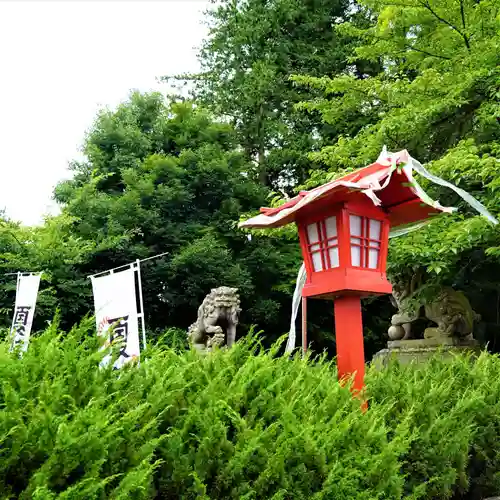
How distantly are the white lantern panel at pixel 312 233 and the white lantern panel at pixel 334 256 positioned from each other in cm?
16

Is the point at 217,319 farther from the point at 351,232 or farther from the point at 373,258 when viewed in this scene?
the point at 351,232

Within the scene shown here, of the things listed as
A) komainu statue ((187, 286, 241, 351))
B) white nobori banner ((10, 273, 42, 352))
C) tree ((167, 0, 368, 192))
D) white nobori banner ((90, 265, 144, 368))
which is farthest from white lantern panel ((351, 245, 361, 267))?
tree ((167, 0, 368, 192))

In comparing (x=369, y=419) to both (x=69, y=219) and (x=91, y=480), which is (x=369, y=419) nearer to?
(x=91, y=480)

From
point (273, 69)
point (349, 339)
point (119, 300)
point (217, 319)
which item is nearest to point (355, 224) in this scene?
point (349, 339)

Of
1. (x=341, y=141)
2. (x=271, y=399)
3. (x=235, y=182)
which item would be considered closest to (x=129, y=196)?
(x=235, y=182)

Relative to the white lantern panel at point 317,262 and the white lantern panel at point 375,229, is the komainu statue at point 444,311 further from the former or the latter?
the white lantern panel at point 317,262

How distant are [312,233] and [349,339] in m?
0.76

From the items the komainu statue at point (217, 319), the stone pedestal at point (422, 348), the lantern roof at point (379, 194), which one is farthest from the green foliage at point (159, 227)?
the lantern roof at point (379, 194)

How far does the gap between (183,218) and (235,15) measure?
18.9 ft

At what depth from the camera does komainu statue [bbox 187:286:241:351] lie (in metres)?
9.47

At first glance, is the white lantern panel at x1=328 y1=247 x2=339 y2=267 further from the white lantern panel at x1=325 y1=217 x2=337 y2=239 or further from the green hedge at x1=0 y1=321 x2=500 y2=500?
the green hedge at x1=0 y1=321 x2=500 y2=500

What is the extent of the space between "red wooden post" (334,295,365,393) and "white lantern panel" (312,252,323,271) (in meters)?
0.24

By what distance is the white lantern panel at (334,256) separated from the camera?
353 centimetres

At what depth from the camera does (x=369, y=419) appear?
2502 millimetres
